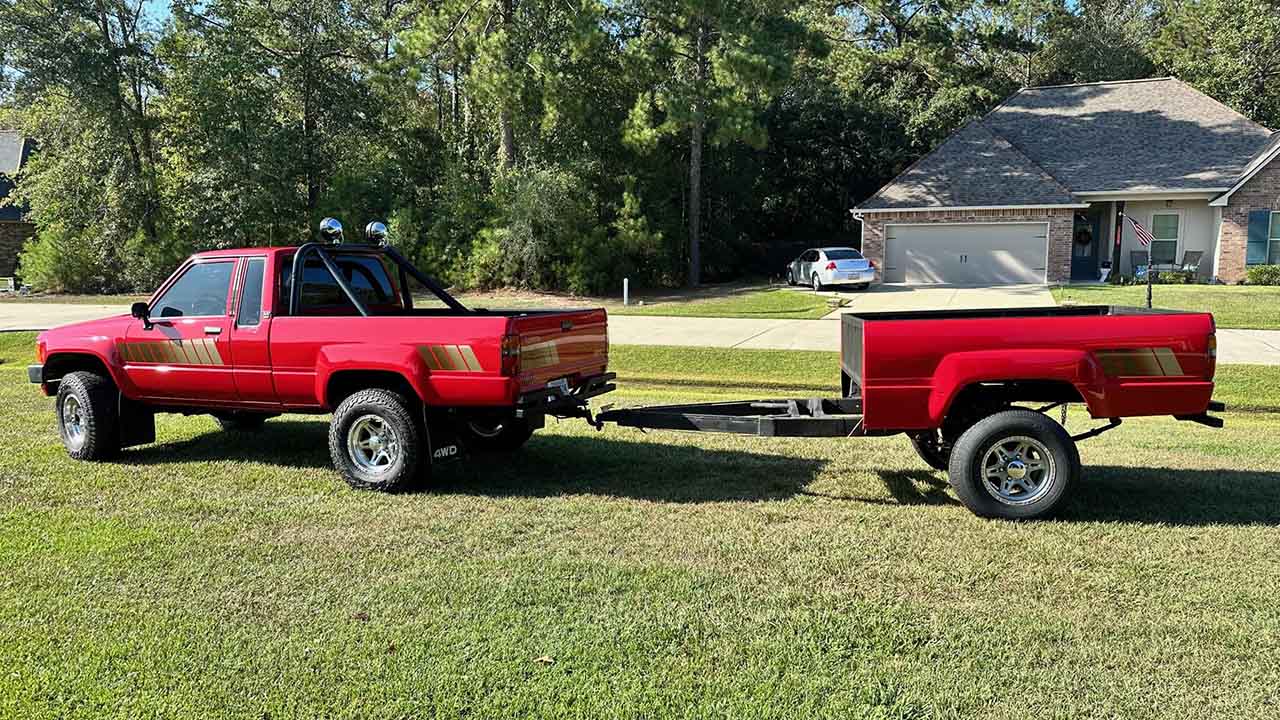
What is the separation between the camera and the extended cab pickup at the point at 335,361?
644cm

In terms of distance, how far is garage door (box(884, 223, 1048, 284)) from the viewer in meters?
A: 30.3

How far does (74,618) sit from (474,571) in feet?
6.22

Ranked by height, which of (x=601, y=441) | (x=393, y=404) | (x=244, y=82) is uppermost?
(x=244, y=82)

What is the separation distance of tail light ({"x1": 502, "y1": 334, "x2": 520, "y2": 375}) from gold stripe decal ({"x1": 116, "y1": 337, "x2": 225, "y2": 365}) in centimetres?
255

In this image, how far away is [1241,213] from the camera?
28531 mm

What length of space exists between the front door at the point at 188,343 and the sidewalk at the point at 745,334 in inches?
365

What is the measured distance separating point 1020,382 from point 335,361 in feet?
15.4

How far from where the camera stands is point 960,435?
20.5 feet

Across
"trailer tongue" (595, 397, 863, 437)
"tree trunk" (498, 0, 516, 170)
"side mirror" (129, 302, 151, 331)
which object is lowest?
"trailer tongue" (595, 397, 863, 437)

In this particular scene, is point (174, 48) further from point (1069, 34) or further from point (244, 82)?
point (1069, 34)

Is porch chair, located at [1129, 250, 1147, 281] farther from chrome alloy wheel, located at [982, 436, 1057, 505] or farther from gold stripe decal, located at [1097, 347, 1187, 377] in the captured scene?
chrome alloy wheel, located at [982, 436, 1057, 505]

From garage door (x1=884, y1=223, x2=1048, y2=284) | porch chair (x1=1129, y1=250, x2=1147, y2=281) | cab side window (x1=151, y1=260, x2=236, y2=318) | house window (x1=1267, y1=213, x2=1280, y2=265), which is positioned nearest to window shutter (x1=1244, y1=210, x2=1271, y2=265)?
house window (x1=1267, y1=213, x2=1280, y2=265)

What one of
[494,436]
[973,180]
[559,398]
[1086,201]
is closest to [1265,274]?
[1086,201]

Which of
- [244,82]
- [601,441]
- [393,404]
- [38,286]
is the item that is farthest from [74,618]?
[38,286]
